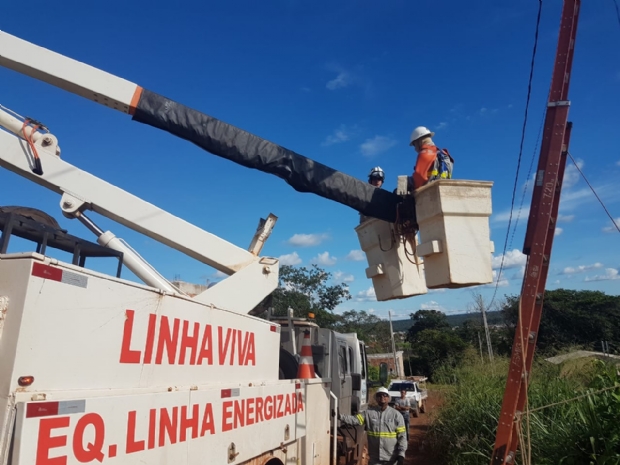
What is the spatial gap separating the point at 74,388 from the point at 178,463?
93 cm

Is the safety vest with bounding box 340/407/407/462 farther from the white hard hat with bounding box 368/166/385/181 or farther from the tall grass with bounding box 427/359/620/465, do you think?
the white hard hat with bounding box 368/166/385/181

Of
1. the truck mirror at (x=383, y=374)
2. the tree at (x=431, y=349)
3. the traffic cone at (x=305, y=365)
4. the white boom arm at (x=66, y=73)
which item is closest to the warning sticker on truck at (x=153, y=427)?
the traffic cone at (x=305, y=365)

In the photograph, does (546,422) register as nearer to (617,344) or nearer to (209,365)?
(617,344)

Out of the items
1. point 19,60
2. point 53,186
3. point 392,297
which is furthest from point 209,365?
point 19,60

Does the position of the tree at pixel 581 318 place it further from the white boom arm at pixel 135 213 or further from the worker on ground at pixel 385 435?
the white boom arm at pixel 135 213

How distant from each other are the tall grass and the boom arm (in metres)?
2.84

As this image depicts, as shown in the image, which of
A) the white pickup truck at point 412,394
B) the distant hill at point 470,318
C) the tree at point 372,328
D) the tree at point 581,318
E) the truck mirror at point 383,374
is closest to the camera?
the truck mirror at point 383,374

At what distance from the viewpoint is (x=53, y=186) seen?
4660 mm

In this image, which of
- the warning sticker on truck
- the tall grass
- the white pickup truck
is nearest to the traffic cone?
the warning sticker on truck

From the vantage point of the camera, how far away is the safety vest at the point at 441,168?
523 cm

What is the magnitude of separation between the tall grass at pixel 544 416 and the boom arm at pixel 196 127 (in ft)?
9.32

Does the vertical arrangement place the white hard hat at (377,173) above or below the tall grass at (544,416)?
above

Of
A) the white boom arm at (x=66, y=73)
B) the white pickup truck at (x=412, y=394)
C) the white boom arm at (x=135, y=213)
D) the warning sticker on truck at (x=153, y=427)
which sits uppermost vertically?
the white boom arm at (x=66, y=73)

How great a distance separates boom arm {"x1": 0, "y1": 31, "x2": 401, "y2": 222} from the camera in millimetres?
4859
